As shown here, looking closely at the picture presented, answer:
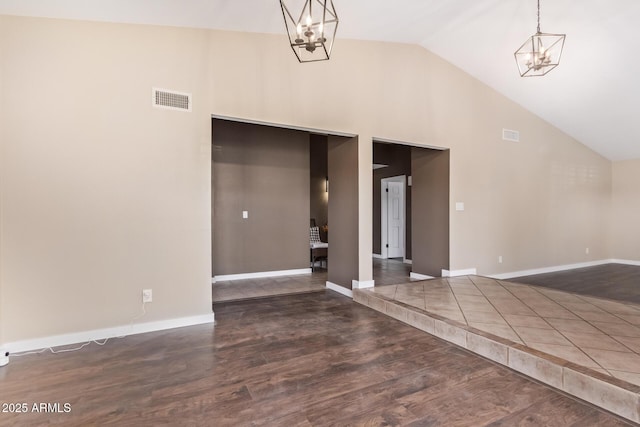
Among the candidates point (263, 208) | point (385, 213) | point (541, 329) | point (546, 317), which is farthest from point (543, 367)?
point (385, 213)

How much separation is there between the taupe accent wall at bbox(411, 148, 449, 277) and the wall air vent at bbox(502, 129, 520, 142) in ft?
4.92

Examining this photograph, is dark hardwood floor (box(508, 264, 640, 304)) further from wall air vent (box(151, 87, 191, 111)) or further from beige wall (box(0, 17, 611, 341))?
wall air vent (box(151, 87, 191, 111))

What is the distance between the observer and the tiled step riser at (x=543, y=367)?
Answer: 1.87 meters

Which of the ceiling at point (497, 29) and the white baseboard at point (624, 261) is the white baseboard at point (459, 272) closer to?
the ceiling at point (497, 29)

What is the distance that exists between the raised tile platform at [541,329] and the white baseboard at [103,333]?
6.90ft

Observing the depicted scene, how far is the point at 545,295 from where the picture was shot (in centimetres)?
401

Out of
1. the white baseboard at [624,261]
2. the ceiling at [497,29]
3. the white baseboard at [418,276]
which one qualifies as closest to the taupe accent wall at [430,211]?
the white baseboard at [418,276]

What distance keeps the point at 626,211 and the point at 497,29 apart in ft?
20.7

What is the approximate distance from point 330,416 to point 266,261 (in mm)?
4234

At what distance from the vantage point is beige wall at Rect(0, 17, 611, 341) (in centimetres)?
274

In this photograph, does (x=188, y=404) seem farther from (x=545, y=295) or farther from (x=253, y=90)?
(x=545, y=295)

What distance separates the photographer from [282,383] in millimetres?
2199

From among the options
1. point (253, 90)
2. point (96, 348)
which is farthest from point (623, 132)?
point (96, 348)

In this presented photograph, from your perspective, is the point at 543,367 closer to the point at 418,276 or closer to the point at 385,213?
the point at 418,276
